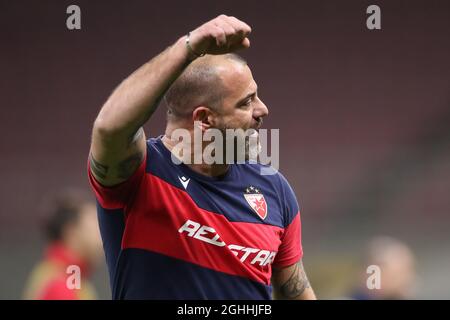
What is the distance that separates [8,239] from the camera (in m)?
7.18

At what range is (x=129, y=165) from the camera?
8.36 feet

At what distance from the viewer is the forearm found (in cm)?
234

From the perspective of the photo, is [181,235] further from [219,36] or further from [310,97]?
[310,97]

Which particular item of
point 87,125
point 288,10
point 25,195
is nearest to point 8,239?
point 25,195

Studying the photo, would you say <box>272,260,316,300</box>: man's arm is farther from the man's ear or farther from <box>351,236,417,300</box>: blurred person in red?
<box>351,236,417,300</box>: blurred person in red

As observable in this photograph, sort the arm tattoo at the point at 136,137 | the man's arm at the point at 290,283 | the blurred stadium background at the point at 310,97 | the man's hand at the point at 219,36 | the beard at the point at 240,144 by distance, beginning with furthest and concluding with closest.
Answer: the blurred stadium background at the point at 310,97
the man's arm at the point at 290,283
the beard at the point at 240,144
the arm tattoo at the point at 136,137
the man's hand at the point at 219,36

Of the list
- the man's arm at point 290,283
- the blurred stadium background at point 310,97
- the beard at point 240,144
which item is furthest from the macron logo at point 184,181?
the blurred stadium background at point 310,97

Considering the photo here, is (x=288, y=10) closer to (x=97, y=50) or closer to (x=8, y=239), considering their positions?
(x=97, y=50)

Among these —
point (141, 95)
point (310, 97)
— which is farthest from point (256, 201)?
point (310, 97)

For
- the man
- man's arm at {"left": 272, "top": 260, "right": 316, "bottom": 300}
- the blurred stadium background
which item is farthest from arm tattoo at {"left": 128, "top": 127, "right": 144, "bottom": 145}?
the blurred stadium background

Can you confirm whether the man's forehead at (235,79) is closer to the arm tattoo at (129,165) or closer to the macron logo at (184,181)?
the macron logo at (184,181)

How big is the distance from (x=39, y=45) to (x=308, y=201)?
291cm

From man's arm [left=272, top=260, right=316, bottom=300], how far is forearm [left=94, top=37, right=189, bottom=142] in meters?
1.03

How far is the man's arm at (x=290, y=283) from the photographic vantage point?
123 inches
